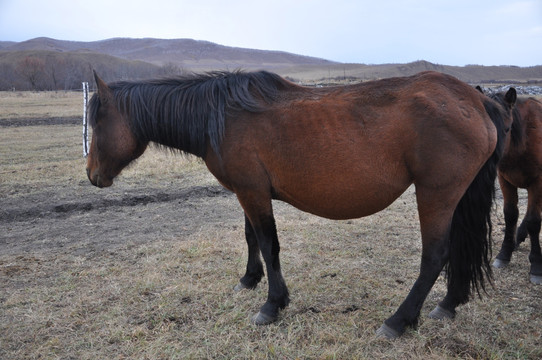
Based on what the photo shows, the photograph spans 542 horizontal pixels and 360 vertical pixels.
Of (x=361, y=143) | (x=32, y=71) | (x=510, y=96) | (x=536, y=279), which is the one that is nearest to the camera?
(x=361, y=143)

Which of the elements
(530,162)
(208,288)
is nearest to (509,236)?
(530,162)

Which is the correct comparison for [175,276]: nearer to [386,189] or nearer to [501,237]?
[386,189]

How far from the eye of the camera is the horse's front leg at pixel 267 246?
12.2ft

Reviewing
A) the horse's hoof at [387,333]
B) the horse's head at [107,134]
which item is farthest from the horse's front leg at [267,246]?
the horse's head at [107,134]

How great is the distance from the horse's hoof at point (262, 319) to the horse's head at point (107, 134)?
6.68ft

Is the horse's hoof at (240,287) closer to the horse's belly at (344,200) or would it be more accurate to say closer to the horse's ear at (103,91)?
the horse's belly at (344,200)

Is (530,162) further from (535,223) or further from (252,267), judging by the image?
(252,267)

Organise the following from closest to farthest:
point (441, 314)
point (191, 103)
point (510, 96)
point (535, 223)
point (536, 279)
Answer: point (441, 314)
point (191, 103)
point (510, 96)
point (536, 279)
point (535, 223)

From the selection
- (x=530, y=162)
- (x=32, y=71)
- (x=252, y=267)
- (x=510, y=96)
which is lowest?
(x=252, y=267)

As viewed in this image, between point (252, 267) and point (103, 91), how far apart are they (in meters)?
2.38

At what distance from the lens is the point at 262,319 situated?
380 cm

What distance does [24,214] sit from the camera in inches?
298

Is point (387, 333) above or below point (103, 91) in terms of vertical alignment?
below

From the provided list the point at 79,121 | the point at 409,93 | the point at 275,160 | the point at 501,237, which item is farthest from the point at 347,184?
the point at 79,121
